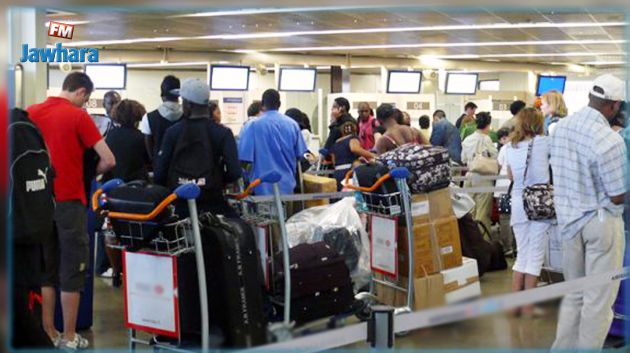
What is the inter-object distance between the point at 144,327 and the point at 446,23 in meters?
11.6

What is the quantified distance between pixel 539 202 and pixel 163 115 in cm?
250

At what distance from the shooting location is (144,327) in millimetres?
3705

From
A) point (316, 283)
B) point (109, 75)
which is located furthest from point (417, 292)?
point (109, 75)

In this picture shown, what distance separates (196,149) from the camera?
427cm

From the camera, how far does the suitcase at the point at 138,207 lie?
3633 millimetres

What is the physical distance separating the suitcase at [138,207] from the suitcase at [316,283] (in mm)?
1215

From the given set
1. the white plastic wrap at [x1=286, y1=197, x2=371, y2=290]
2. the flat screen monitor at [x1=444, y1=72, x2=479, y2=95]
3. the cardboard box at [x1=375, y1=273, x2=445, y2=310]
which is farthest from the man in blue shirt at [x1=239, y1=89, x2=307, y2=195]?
the flat screen monitor at [x1=444, y1=72, x2=479, y2=95]

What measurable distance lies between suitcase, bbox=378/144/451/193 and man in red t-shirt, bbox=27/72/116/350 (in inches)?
70.3

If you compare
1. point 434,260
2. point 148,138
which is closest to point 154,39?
point 148,138

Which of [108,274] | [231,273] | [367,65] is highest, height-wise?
[367,65]

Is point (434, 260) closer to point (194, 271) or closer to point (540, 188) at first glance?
point (540, 188)

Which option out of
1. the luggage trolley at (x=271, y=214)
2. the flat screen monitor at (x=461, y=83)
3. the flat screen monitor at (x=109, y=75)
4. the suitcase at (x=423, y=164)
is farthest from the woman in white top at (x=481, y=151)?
the flat screen monitor at (x=461, y=83)

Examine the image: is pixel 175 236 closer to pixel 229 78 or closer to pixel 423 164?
pixel 423 164

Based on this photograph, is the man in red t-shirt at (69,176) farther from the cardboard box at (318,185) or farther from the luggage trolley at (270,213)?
the cardboard box at (318,185)
